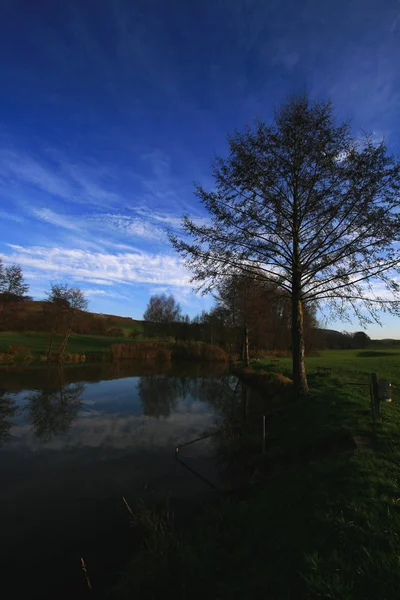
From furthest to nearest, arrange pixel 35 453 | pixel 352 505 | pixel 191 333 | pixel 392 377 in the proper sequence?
pixel 191 333 < pixel 392 377 < pixel 35 453 < pixel 352 505

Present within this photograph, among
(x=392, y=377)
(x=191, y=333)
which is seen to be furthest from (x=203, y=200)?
(x=191, y=333)

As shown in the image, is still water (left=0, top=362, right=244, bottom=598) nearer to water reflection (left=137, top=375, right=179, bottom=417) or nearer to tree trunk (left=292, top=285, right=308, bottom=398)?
water reflection (left=137, top=375, right=179, bottom=417)

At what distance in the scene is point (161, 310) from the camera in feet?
288

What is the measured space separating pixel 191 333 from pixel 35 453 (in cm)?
5573

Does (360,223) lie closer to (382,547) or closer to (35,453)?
(382,547)

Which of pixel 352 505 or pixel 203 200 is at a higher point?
pixel 203 200

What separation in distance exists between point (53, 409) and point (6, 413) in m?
2.11

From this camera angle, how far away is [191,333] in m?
66.2

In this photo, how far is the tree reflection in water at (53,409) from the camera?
13.4 metres

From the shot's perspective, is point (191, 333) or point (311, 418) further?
point (191, 333)

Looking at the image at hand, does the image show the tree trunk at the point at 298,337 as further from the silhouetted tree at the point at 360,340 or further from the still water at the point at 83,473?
the silhouetted tree at the point at 360,340

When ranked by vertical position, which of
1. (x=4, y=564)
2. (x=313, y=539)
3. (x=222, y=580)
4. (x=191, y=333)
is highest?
(x=191, y=333)

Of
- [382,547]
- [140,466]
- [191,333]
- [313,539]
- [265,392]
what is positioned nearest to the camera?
[382,547]

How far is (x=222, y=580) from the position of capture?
4.30 m
